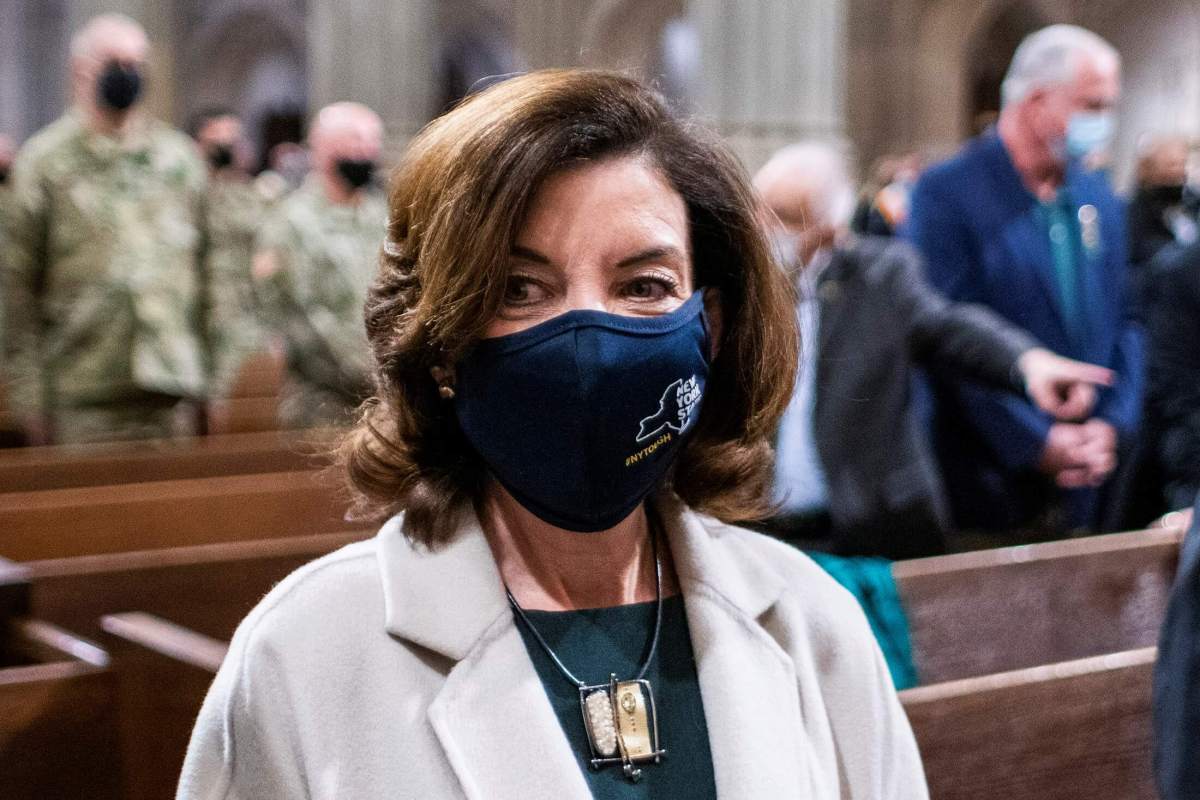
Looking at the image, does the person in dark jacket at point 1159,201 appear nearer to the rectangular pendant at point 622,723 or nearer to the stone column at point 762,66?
the stone column at point 762,66

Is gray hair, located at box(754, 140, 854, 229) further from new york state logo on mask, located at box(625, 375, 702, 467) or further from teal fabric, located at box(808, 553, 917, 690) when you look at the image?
new york state logo on mask, located at box(625, 375, 702, 467)

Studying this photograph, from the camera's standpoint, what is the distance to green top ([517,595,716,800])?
1504 millimetres

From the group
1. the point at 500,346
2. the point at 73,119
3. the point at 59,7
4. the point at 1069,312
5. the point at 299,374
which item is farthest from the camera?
the point at 59,7

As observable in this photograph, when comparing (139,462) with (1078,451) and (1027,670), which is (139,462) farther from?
(1027,670)

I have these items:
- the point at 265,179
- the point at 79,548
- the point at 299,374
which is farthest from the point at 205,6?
the point at 79,548

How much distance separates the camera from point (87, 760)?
245 centimetres

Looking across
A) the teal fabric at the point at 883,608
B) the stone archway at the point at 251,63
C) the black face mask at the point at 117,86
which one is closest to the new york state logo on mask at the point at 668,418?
the teal fabric at the point at 883,608

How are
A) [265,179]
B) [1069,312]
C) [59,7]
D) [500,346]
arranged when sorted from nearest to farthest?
[500,346] → [1069,312] → [265,179] → [59,7]

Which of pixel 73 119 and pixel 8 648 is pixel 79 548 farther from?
pixel 73 119

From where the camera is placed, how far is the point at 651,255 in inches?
60.3

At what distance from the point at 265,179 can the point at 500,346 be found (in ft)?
36.1

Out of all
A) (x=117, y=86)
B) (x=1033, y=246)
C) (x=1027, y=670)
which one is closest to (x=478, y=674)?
(x=1027, y=670)

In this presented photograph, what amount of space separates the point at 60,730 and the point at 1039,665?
2137mm

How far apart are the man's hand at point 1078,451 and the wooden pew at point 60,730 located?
7.41 ft
